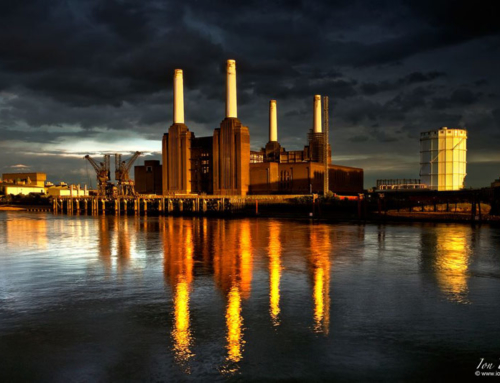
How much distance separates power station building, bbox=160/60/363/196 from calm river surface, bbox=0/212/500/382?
82668mm

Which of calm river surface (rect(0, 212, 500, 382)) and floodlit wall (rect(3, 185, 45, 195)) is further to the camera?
floodlit wall (rect(3, 185, 45, 195))

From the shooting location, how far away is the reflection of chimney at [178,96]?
115938 mm

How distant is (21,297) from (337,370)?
491 inches

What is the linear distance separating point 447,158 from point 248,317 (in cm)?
7741

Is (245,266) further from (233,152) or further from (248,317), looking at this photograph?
(233,152)

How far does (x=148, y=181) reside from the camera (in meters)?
140

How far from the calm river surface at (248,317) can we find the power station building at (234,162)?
8267cm

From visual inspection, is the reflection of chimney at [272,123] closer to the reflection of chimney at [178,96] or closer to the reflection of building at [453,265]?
the reflection of chimney at [178,96]

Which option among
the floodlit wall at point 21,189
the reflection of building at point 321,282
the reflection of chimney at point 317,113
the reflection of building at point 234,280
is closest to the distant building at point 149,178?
the reflection of chimney at point 317,113

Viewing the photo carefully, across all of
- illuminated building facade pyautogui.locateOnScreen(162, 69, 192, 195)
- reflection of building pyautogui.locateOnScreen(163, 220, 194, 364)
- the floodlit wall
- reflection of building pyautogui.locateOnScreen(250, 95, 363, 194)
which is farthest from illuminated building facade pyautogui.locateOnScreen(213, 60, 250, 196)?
the floodlit wall

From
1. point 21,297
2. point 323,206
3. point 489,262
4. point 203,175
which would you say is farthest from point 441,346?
point 203,175

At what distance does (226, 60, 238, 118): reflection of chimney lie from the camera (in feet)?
357

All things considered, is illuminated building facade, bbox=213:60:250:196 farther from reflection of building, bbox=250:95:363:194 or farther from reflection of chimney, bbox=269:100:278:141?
reflection of chimney, bbox=269:100:278:141

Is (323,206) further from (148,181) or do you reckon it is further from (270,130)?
(148,181)
